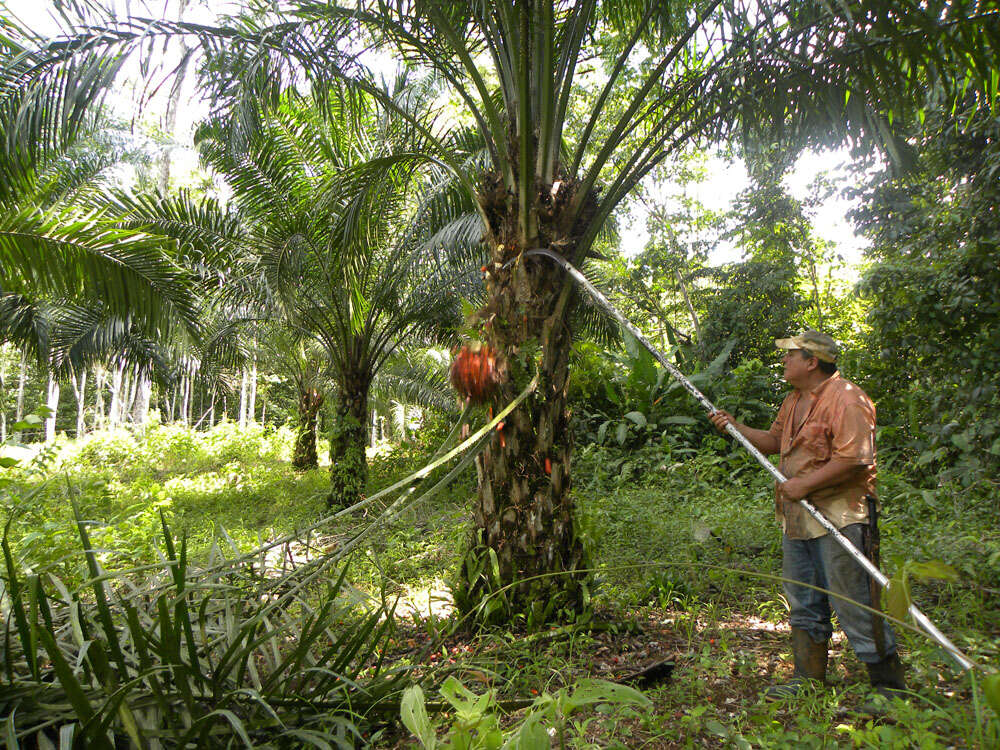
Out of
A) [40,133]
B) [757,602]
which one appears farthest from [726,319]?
[40,133]

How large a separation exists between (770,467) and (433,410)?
12.4 m

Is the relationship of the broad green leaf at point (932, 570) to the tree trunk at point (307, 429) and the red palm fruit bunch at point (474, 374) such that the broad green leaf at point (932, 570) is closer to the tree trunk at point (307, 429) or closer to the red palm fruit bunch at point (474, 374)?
the red palm fruit bunch at point (474, 374)

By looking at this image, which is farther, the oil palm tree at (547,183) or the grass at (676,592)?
the oil palm tree at (547,183)

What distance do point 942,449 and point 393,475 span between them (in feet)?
27.0

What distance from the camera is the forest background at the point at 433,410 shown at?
2535 mm

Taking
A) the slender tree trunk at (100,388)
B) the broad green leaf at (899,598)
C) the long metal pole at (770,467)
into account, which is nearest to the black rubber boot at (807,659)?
the long metal pole at (770,467)

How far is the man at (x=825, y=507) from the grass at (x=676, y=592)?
196mm

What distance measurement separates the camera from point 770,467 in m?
2.35

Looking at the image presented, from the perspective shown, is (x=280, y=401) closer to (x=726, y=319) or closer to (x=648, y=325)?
(x=648, y=325)

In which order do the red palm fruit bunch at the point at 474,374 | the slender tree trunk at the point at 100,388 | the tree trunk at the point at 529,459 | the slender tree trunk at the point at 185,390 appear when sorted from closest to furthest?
the red palm fruit bunch at the point at 474,374
the tree trunk at the point at 529,459
the slender tree trunk at the point at 185,390
the slender tree trunk at the point at 100,388

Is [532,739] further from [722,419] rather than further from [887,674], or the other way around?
[887,674]

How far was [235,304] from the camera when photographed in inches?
377

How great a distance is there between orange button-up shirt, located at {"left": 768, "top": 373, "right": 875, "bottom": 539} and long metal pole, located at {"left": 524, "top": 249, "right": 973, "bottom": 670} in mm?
115

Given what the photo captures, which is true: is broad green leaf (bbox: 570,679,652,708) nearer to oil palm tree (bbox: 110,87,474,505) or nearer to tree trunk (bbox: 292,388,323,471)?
oil palm tree (bbox: 110,87,474,505)
